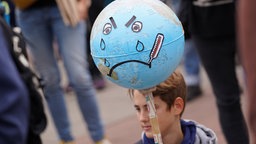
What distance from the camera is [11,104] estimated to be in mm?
2059

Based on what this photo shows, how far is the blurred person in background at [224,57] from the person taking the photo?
338 cm

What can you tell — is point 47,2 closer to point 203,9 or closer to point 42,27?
point 42,27

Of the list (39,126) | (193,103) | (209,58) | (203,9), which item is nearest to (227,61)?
(209,58)

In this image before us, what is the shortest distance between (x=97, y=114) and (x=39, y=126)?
6.60 ft

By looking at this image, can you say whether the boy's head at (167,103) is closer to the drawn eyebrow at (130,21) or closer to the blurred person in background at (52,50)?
the drawn eyebrow at (130,21)

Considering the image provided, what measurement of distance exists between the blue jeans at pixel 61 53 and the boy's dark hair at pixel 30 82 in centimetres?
181

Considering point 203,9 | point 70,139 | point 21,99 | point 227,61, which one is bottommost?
point 70,139


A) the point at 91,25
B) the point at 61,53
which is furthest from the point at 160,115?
the point at 91,25

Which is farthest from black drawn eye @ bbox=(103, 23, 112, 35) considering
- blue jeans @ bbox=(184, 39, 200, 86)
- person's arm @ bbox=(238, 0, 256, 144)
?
blue jeans @ bbox=(184, 39, 200, 86)

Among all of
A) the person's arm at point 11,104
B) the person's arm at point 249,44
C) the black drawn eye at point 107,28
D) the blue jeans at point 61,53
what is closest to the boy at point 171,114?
the black drawn eye at point 107,28

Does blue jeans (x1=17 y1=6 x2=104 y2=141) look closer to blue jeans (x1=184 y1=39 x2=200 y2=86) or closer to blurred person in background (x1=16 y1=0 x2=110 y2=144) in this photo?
blurred person in background (x1=16 y1=0 x2=110 y2=144)

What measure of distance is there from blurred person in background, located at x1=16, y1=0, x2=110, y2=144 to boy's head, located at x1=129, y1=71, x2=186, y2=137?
5.23 feet

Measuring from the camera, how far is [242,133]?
11.2 feet

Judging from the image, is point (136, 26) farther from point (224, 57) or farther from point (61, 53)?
point (61, 53)
